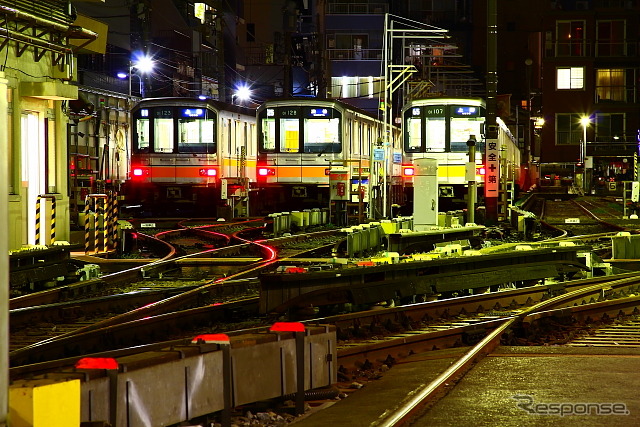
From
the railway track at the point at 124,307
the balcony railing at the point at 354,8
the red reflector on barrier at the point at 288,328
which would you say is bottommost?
the railway track at the point at 124,307

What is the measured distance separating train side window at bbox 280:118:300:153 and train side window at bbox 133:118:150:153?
152 inches

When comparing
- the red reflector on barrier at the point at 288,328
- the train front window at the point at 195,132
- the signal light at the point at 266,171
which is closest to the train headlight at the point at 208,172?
the train front window at the point at 195,132

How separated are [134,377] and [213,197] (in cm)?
2537

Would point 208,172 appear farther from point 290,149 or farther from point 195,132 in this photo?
point 290,149

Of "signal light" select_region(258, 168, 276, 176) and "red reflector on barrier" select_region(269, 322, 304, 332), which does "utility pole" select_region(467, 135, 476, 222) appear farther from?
"red reflector on barrier" select_region(269, 322, 304, 332)

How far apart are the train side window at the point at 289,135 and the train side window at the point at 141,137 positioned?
3856 millimetres

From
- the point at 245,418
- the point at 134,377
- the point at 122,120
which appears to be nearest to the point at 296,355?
the point at 245,418

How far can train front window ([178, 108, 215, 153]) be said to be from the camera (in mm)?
29500

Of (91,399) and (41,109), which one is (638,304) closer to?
(91,399)

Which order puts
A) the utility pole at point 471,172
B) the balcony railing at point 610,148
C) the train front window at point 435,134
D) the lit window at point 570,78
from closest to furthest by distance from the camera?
1. the utility pole at point 471,172
2. the train front window at point 435,134
3. the balcony railing at point 610,148
4. the lit window at point 570,78

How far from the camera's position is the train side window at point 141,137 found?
98.4ft

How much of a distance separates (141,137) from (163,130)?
Answer: 855mm

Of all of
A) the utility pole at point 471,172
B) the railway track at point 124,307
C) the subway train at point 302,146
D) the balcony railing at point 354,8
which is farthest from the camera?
the balcony railing at point 354,8

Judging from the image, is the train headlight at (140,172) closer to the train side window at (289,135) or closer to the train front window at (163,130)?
the train front window at (163,130)
